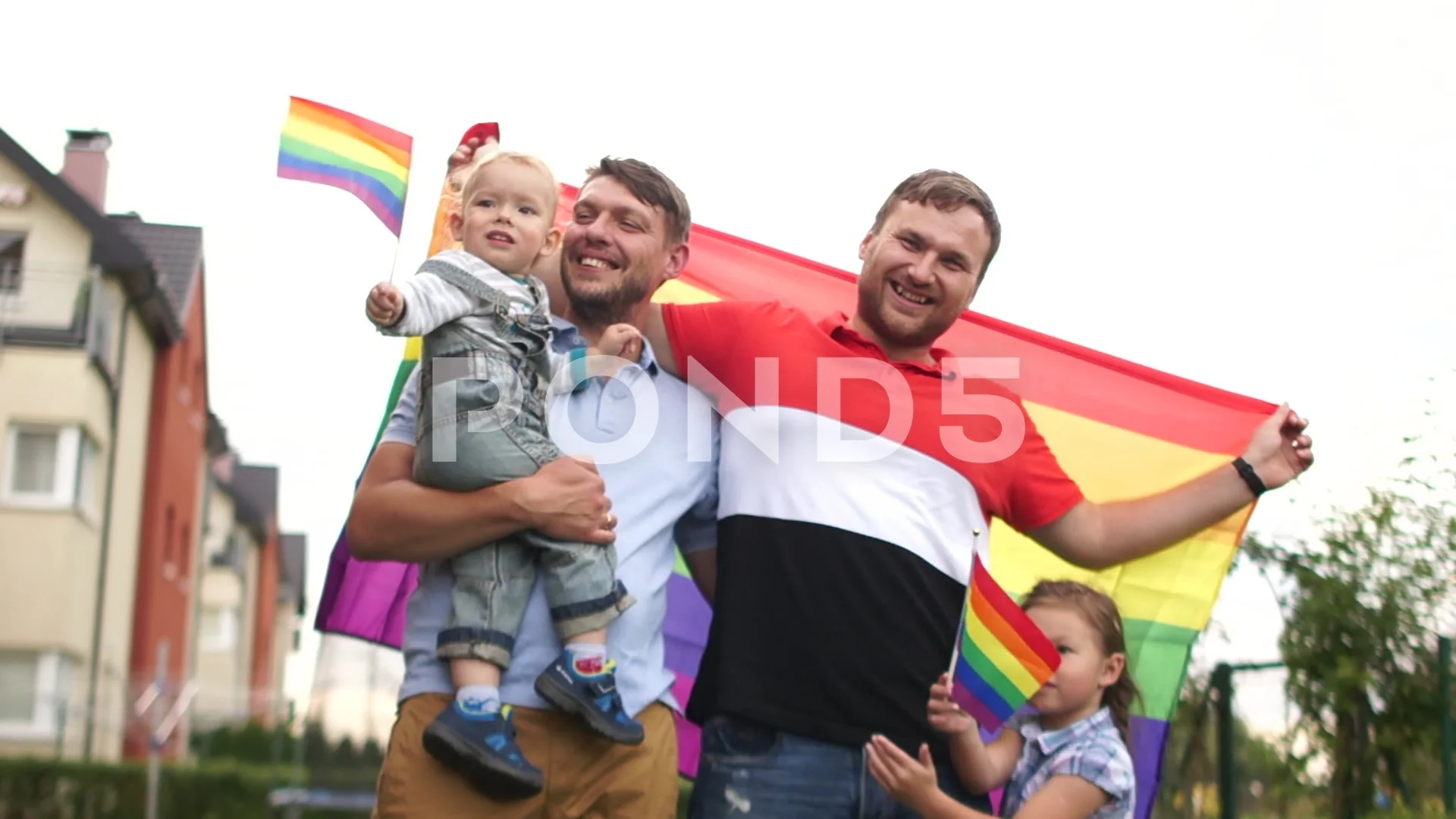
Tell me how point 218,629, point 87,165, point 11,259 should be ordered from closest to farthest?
point 11,259, point 87,165, point 218,629

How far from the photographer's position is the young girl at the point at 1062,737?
3518mm

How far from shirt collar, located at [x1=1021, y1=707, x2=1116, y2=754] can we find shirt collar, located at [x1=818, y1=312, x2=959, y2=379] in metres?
0.81

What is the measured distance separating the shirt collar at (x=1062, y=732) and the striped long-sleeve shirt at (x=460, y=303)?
4.31 ft

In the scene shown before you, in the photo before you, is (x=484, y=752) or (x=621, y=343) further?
(x=621, y=343)

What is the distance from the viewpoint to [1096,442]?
4457 millimetres

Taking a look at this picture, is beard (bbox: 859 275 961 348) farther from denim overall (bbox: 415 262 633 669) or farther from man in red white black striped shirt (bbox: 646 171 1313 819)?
denim overall (bbox: 415 262 633 669)

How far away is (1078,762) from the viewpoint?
367 cm

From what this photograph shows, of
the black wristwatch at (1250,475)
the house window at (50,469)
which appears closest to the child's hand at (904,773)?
the black wristwatch at (1250,475)

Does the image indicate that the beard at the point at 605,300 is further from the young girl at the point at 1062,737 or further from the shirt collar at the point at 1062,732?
the shirt collar at the point at 1062,732

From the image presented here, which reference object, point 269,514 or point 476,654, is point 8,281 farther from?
point 476,654

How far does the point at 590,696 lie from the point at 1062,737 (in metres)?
1.13

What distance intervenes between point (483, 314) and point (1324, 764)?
530cm

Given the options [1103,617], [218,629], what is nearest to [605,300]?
[1103,617]

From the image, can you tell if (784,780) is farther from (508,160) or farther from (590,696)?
(508,160)
